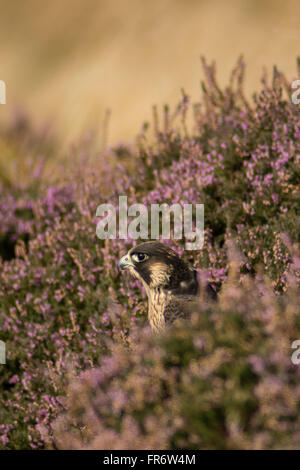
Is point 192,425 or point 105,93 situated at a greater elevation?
point 105,93

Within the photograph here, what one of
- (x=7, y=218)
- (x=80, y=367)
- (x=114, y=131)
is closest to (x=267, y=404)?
(x=80, y=367)

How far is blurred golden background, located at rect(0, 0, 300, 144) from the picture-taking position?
18.8 feet

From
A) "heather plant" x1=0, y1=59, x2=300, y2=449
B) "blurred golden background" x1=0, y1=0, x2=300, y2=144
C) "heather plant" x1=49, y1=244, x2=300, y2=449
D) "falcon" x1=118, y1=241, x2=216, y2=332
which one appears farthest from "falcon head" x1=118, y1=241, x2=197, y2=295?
"blurred golden background" x1=0, y1=0, x2=300, y2=144

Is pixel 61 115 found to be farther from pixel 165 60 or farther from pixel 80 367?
pixel 80 367

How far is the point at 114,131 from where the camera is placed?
7.01 meters

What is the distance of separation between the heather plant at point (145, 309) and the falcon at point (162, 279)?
16cm

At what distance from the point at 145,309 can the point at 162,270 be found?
62 centimetres

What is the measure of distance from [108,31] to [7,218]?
14.1 feet

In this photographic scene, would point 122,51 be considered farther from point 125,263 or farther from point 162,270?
point 162,270

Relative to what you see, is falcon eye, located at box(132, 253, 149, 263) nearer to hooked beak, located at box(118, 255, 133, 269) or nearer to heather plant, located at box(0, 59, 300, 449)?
hooked beak, located at box(118, 255, 133, 269)

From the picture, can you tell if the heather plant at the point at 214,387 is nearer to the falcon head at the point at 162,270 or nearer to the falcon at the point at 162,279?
the falcon at the point at 162,279

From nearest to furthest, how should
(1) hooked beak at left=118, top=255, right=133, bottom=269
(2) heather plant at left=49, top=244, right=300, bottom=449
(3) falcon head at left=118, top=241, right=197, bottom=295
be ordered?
1. (2) heather plant at left=49, top=244, right=300, bottom=449
2. (3) falcon head at left=118, top=241, right=197, bottom=295
3. (1) hooked beak at left=118, top=255, right=133, bottom=269

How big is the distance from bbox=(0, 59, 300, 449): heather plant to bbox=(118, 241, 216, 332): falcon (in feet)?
0.53

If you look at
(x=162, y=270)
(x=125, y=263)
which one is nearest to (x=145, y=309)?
(x=125, y=263)
